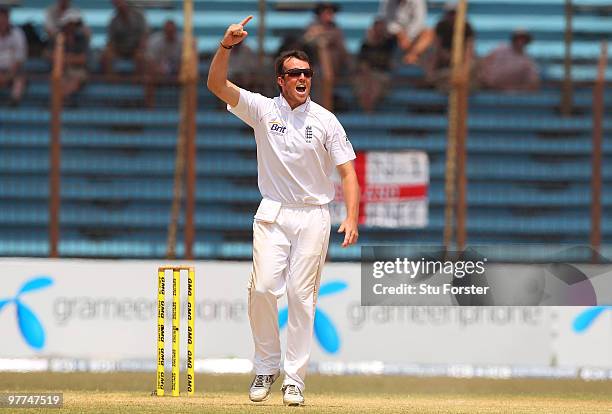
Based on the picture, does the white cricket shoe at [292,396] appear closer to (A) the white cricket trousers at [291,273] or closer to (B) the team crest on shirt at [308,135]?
(A) the white cricket trousers at [291,273]

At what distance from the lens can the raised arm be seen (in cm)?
828

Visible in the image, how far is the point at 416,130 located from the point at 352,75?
0.95 metres

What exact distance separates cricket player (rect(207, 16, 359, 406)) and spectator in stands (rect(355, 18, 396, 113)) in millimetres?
7955

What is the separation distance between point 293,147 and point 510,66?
8.90 meters

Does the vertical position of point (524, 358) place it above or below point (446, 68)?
below

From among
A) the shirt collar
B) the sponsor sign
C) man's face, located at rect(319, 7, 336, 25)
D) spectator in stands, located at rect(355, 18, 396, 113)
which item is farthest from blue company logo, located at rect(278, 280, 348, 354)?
man's face, located at rect(319, 7, 336, 25)

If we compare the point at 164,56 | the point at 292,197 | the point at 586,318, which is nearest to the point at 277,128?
the point at 292,197

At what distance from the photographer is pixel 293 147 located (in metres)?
8.74

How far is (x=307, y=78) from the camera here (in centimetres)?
873

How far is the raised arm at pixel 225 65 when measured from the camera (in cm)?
828

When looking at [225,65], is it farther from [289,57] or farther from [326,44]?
[326,44]

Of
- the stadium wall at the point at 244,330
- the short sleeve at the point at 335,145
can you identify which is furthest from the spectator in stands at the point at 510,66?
the short sleeve at the point at 335,145

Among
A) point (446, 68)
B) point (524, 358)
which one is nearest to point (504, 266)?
point (524, 358)

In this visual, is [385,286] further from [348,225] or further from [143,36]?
[143,36]
